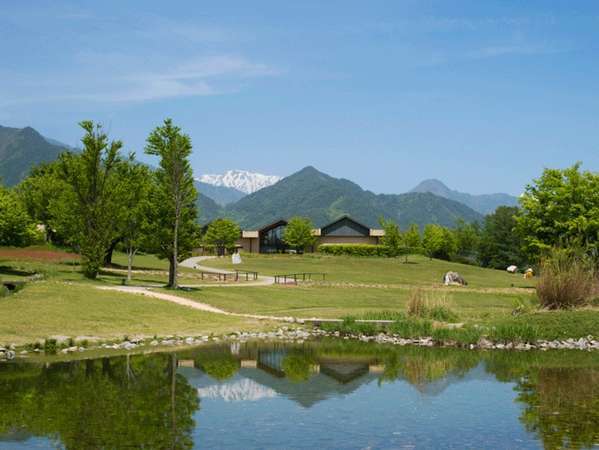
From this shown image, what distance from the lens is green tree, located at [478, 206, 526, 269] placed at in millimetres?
126125

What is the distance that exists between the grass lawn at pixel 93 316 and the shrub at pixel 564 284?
12.7 meters

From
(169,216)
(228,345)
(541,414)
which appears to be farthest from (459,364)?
(169,216)

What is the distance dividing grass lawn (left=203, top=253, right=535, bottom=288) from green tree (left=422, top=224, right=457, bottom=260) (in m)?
9.54

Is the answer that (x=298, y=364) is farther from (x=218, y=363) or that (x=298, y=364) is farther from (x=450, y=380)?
(x=450, y=380)

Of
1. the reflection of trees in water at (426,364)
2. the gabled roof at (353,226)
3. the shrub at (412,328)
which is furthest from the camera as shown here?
the gabled roof at (353,226)

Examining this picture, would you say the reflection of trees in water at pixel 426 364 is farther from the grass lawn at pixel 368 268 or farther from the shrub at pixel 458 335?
the grass lawn at pixel 368 268

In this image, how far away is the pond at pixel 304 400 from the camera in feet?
43.3

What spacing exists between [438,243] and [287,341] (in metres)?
89.4

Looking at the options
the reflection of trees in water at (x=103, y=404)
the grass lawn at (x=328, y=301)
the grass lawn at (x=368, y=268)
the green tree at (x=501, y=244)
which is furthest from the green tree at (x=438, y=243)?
the reflection of trees in water at (x=103, y=404)

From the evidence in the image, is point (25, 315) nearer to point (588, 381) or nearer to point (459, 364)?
point (459, 364)

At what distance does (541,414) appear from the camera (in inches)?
610

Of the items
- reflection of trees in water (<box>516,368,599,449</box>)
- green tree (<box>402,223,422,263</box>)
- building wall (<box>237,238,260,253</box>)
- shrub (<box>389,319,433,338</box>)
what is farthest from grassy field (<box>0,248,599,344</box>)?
building wall (<box>237,238,260,253</box>)

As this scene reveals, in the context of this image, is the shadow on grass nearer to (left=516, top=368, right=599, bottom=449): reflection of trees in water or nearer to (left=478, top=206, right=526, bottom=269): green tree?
(left=516, top=368, right=599, bottom=449): reflection of trees in water

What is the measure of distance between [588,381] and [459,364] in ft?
13.5
